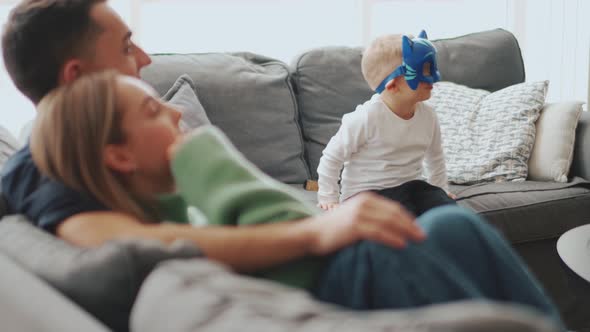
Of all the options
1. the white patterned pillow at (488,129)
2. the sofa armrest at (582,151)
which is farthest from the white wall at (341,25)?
the sofa armrest at (582,151)

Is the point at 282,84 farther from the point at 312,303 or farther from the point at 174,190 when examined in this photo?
the point at 312,303

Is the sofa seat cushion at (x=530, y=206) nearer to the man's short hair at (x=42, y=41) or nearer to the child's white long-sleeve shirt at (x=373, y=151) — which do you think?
the child's white long-sleeve shirt at (x=373, y=151)

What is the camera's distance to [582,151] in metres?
3.12

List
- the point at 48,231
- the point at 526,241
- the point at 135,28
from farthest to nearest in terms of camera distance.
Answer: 1. the point at 135,28
2. the point at 526,241
3. the point at 48,231

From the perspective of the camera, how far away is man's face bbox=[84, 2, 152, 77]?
4.80 ft

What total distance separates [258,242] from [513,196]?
2101 mm

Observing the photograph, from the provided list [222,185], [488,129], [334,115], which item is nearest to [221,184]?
[222,185]

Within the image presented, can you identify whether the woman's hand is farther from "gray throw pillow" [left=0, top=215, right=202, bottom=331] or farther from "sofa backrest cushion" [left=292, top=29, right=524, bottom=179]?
"sofa backrest cushion" [left=292, top=29, right=524, bottom=179]

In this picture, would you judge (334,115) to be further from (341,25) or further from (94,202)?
(94,202)

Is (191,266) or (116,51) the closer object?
(191,266)

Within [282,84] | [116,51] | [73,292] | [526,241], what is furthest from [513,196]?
Result: [73,292]

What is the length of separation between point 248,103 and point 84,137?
78.9 inches

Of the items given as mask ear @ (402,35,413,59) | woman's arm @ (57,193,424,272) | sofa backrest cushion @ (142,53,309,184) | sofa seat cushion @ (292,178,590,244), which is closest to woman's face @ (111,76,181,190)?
woman's arm @ (57,193,424,272)

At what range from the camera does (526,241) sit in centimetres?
279
